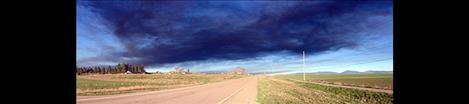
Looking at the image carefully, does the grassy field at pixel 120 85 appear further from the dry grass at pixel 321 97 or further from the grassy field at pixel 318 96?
the dry grass at pixel 321 97

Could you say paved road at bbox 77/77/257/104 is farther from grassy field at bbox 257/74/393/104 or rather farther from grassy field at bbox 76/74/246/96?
grassy field at bbox 76/74/246/96

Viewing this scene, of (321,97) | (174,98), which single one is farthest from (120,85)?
(321,97)

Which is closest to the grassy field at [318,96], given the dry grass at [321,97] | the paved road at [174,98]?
the dry grass at [321,97]

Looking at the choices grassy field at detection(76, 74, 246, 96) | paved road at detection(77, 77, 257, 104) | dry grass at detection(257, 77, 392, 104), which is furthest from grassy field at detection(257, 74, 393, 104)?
grassy field at detection(76, 74, 246, 96)

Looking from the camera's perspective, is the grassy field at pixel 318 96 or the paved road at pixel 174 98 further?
the grassy field at pixel 318 96

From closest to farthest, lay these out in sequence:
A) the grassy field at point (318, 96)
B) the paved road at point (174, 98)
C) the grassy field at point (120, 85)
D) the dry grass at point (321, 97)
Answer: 1. the paved road at point (174, 98)
2. the dry grass at point (321, 97)
3. the grassy field at point (318, 96)
4. the grassy field at point (120, 85)

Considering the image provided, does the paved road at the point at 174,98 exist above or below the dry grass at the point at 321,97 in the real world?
above

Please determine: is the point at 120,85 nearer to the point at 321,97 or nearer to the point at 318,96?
the point at 318,96

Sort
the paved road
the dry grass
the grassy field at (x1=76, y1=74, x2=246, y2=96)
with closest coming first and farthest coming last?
the paved road
the dry grass
the grassy field at (x1=76, y1=74, x2=246, y2=96)
